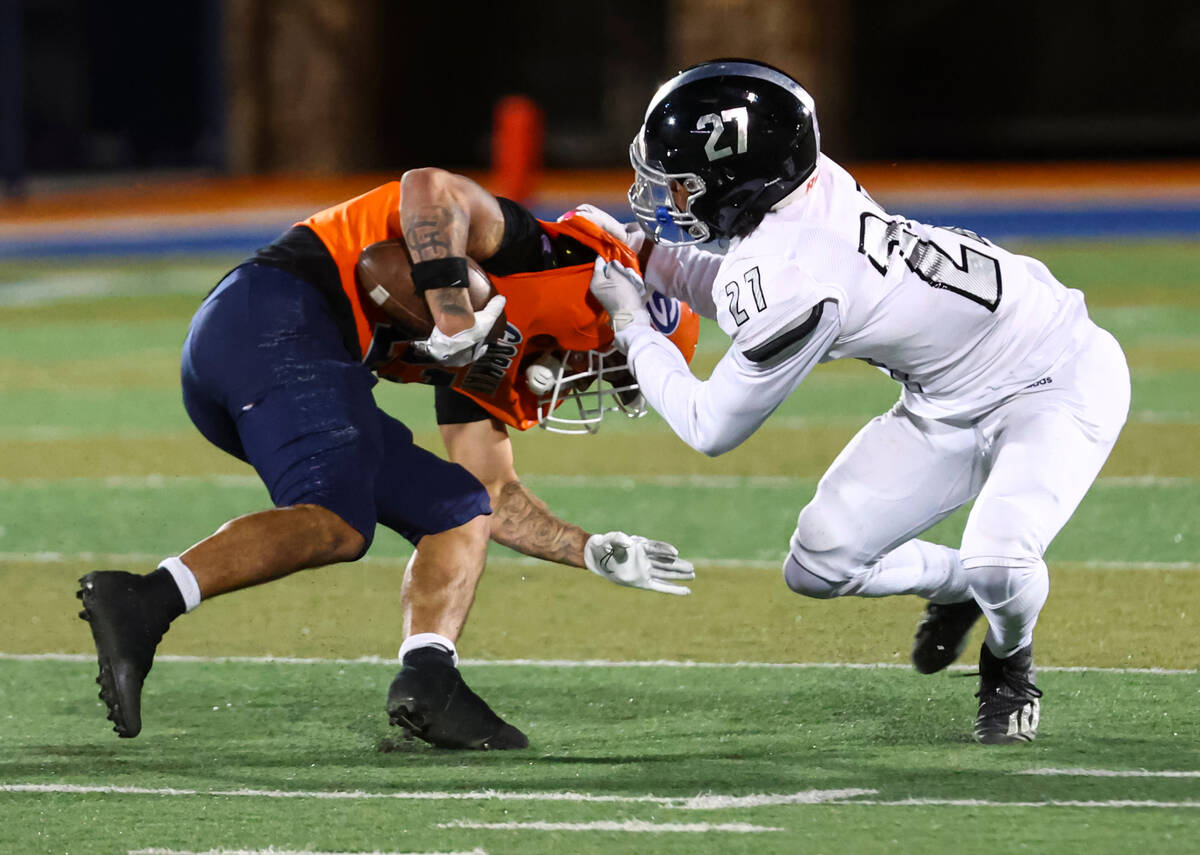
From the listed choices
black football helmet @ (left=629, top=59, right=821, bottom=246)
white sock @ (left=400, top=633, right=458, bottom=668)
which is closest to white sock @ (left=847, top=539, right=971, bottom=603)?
black football helmet @ (left=629, top=59, right=821, bottom=246)

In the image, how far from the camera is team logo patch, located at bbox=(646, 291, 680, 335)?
4.88 metres

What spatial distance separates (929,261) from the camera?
4.47 m

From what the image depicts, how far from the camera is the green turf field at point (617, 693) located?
387 cm

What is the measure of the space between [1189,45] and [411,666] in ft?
62.8

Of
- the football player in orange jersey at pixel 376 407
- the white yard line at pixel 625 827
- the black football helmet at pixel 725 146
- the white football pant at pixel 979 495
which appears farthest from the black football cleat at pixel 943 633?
the white yard line at pixel 625 827

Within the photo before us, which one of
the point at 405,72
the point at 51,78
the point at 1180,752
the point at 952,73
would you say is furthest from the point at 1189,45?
the point at 1180,752

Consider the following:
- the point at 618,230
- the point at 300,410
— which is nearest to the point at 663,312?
the point at 618,230

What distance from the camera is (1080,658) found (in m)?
5.31

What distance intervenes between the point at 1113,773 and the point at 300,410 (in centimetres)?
186

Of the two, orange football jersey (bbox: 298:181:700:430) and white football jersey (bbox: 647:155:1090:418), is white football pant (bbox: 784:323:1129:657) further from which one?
orange football jersey (bbox: 298:181:700:430)

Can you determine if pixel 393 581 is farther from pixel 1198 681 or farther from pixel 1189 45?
pixel 1189 45

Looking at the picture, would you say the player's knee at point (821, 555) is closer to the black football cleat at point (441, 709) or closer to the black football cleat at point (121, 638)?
the black football cleat at point (441, 709)

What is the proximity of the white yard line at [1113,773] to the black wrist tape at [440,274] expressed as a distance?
1.58 m

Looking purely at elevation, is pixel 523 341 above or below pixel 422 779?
above
